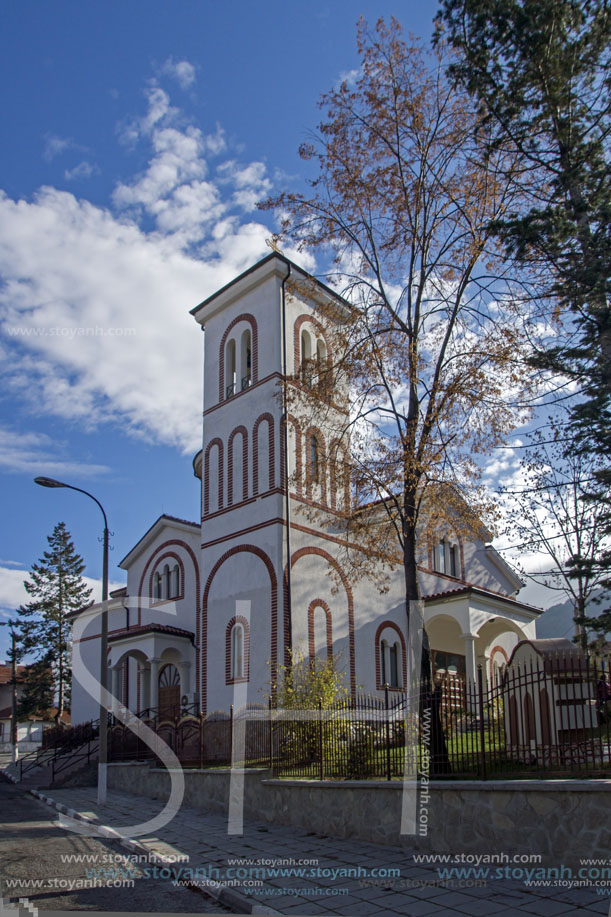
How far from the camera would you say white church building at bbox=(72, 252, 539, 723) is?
814 inches

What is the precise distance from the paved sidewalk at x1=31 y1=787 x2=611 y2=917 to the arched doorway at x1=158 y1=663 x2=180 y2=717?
11.6 meters

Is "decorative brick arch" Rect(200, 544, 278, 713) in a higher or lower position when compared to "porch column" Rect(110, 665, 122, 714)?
higher

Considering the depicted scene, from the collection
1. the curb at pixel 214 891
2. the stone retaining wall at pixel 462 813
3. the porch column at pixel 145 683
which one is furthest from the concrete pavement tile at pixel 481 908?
the porch column at pixel 145 683

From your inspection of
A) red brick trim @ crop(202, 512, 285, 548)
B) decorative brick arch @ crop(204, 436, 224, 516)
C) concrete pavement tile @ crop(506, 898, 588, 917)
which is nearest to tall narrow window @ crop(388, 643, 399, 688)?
red brick trim @ crop(202, 512, 285, 548)

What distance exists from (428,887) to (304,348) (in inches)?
688

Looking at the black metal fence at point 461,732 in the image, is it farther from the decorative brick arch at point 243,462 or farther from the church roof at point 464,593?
the church roof at point 464,593

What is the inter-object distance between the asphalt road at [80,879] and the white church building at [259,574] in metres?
7.92

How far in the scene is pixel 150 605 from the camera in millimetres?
27500

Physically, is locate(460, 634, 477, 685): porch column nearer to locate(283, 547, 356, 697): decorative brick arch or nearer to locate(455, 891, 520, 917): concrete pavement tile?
locate(283, 547, 356, 697): decorative brick arch

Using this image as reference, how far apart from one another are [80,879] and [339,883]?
3047 millimetres

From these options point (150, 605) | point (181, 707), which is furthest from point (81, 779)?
point (150, 605)

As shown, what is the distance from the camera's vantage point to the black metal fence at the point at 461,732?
9.05 meters

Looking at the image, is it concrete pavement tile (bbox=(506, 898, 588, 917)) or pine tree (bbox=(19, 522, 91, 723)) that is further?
pine tree (bbox=(19, 522, 91, 723))

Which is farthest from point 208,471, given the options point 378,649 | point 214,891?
point 214,891
